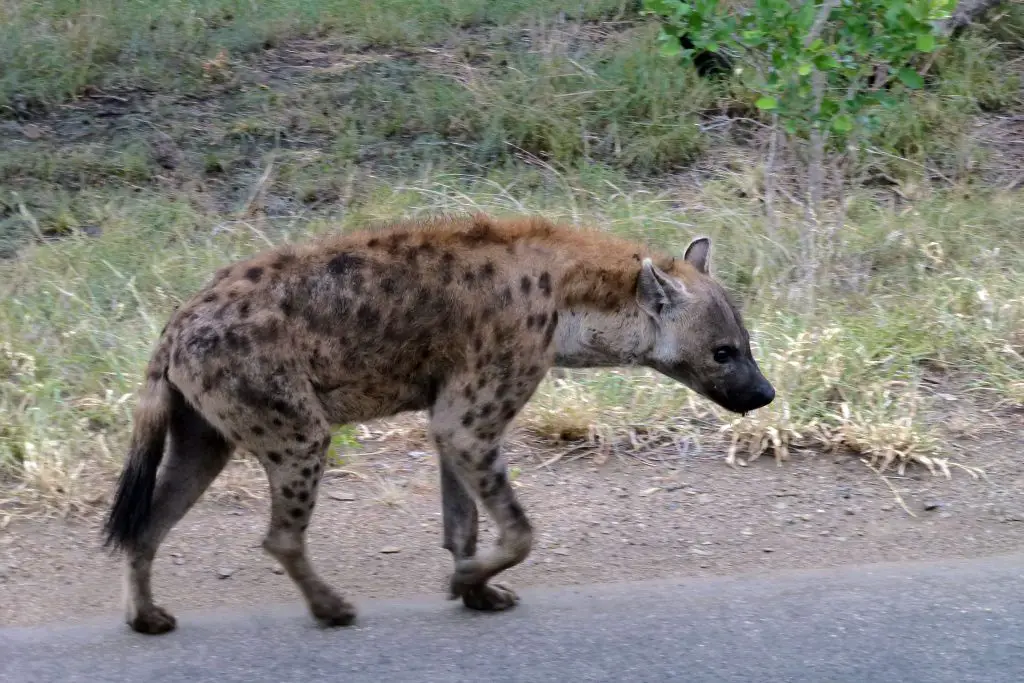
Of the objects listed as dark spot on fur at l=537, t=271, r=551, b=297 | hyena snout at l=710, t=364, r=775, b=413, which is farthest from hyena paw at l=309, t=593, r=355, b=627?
hyena snout at l=710, t=364, r=775, b=413

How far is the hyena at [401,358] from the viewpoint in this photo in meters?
3.46

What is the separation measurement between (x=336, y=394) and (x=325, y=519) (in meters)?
0.92

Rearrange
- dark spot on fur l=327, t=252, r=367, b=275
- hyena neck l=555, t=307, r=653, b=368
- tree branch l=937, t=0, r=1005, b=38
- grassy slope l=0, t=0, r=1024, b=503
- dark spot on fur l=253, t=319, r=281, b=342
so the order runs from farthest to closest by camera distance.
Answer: tree branch l=937, t=0, r=1005, b=38, grassy slope l=0, t=0, r=1024, b=503, hyena neck l=555, t=307, r=653, b=368, dark spot on fur l=327, t=252, r=367, b=275, dark spot on fur l=253, t=319, r=281, b=342

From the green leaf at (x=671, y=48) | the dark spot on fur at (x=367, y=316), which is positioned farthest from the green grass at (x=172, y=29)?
the dark spot on fur at (x=367, y=316)

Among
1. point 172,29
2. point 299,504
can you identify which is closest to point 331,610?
point 299,504

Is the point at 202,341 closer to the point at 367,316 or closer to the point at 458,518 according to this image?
the point at 367,316

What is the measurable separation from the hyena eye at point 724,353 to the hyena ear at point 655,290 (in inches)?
7.6

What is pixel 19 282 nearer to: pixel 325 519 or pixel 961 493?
pixel 325 519

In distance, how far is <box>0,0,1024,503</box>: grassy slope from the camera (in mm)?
5070

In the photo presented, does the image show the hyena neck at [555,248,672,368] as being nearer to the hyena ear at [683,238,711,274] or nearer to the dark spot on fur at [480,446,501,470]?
the hyena ear at [683,238,711,274]

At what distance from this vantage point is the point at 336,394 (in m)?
3.61

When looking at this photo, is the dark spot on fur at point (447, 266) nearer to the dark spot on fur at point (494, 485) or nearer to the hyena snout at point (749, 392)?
the dark spot on fur at point (494, 485)

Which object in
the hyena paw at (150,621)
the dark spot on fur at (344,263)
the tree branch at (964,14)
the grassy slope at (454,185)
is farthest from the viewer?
the tree branch at (964,14)

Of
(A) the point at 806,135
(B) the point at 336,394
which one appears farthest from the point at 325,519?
(A) the point at 806,135
